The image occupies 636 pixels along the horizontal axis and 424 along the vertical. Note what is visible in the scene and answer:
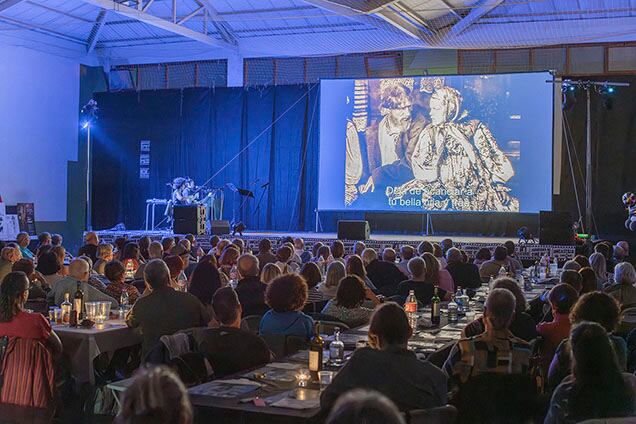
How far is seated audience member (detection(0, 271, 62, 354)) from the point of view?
15.9 feet

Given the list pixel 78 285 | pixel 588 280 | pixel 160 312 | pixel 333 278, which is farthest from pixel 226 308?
pixel 588 280

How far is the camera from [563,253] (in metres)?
13.9

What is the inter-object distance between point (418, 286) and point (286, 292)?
2.55 meters

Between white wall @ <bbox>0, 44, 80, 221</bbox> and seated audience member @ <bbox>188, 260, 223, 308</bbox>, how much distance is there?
13.6 metres

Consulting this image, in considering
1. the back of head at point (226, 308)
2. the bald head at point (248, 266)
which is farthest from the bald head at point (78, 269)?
the back of head at point (226, 308)

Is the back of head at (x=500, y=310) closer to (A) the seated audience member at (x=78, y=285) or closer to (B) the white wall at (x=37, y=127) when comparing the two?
(A) the seated audience member at (x=78, y=285)

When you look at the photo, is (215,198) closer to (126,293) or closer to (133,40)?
(133,40)

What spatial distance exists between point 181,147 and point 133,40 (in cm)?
306

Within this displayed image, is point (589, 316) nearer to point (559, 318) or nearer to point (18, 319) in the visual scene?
point (559, 318)

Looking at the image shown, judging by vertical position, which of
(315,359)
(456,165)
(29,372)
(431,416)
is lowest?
(29,372)

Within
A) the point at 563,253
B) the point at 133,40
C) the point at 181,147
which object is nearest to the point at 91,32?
the point at 133,40

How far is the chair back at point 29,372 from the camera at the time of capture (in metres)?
4.89

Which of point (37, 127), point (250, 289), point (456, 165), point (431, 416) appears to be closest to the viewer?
point (431, 416)

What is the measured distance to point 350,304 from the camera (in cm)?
577
